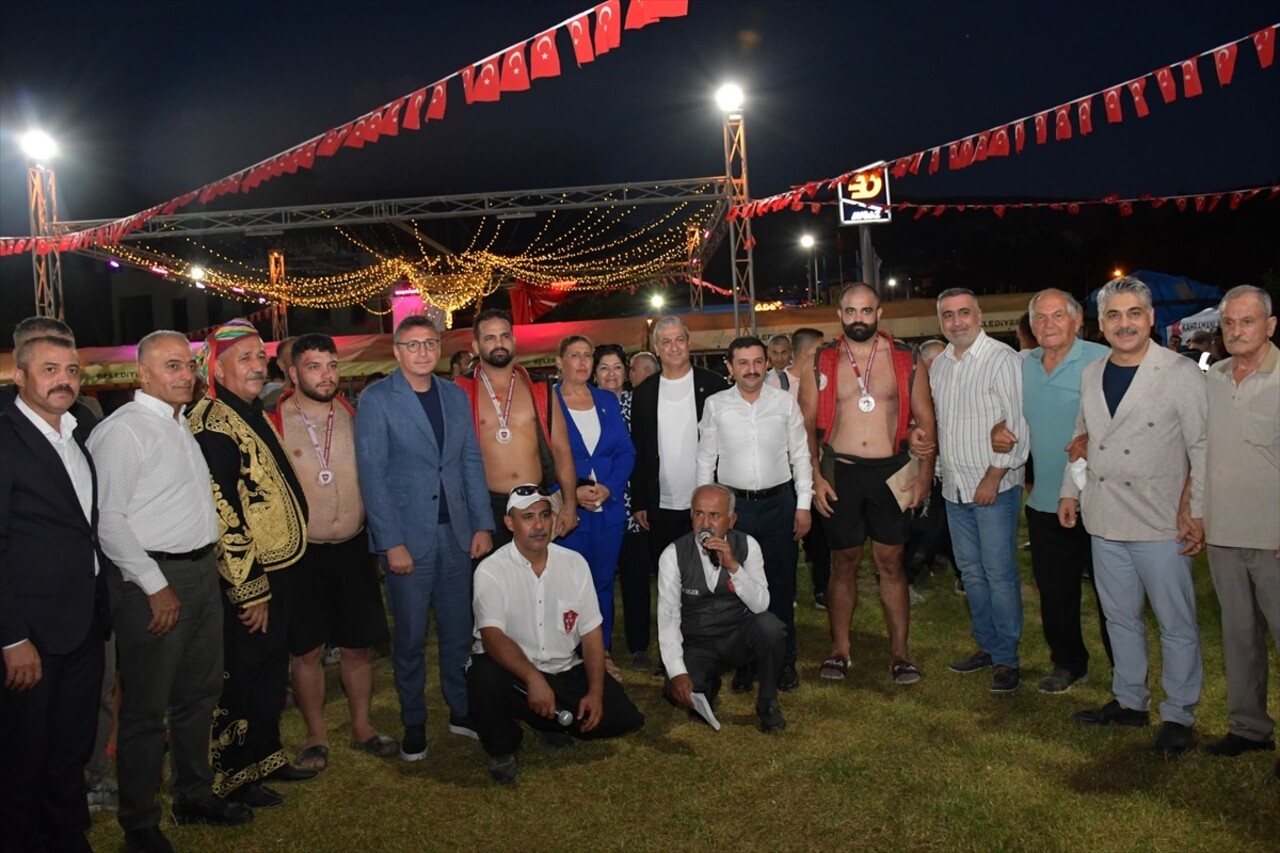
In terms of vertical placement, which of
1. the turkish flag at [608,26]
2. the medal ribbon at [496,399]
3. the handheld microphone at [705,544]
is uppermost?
the turkish flag at [608,26]

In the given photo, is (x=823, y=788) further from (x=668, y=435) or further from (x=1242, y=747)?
(x=668, y=435)

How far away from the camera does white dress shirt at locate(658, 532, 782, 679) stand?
4.68m

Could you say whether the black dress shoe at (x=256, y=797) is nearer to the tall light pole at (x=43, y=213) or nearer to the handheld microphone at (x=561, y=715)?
the handheld microphone at (x=561, y=715)

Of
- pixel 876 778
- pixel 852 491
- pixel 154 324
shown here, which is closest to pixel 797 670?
pixel 852 491

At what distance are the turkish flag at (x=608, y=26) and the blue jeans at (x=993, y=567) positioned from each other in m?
3.82

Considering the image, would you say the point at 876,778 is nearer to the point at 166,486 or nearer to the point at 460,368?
the point at 166,486

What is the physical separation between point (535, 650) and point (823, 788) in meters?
1.49

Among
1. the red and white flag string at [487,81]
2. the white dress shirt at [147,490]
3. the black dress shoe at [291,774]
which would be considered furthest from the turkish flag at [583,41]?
the black dress shoe at [291,774]

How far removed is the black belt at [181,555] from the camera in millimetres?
3547

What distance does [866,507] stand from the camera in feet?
17.5

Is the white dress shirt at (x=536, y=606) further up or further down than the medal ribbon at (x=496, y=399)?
further down

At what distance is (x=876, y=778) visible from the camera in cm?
405

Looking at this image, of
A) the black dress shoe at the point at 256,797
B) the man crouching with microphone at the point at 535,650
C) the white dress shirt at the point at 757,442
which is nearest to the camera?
the black dress shoe at the point at 256,797

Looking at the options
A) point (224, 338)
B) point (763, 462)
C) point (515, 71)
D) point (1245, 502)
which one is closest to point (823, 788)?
point (763, 462)
